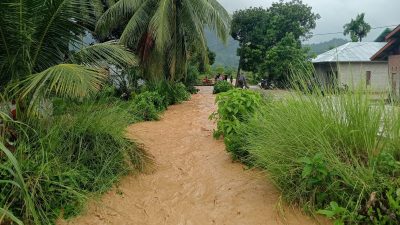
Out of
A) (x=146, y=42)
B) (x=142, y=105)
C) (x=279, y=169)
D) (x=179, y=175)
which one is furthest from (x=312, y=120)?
(x=146, y=42)

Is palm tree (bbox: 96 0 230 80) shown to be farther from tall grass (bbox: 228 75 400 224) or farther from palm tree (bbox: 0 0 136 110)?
tall grass (bbox: 228 75 400 224)

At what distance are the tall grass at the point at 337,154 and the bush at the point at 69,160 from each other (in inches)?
77.1

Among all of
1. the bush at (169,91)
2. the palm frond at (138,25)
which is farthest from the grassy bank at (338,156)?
the bush at (169,91)

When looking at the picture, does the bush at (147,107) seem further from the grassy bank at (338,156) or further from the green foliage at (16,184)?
the green foliage at (16,184)

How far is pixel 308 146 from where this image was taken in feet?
12.3

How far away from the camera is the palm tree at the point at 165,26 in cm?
1308

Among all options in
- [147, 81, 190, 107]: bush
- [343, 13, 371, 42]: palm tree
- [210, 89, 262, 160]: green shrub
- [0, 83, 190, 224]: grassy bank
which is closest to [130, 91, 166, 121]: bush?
[147, 81, 190, 107]: bush

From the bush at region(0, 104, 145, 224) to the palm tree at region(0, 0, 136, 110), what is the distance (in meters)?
0.51

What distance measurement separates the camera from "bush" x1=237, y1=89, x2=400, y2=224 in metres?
3.19

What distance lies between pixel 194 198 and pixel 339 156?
6.13 ft

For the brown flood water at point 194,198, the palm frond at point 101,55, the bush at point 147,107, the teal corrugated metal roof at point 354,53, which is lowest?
the brown flood water at point 194,198

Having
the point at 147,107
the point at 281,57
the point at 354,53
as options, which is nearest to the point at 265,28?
the point at 281,57

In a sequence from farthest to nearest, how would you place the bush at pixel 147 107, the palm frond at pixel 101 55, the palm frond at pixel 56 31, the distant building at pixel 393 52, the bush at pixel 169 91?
the distant building at pixel 393 52 < the bush at pixel 169 91 < the bush at pixel 147 107 < the palm frond at pixel 101 55 < the palm frond at pixel 56 31

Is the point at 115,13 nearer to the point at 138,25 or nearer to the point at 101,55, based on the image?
the point at 138,25
